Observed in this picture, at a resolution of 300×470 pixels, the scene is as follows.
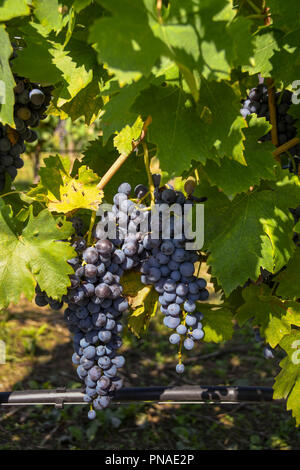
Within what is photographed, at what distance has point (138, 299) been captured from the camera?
3.99 feet

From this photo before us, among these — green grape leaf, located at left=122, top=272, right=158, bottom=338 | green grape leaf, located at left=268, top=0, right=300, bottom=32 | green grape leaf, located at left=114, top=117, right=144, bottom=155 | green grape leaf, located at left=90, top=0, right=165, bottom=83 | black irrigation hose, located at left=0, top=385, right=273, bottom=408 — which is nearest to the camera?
green grape leaf, located at left=90, top=0, right=165, bottom=83

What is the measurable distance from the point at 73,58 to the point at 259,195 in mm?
523

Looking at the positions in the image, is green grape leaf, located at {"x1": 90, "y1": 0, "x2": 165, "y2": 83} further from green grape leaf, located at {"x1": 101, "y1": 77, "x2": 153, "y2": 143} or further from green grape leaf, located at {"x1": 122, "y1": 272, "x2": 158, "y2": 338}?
green grape leaf, located at {"x1": 122, "y1": 272, "x2": 158, "y2": 338}

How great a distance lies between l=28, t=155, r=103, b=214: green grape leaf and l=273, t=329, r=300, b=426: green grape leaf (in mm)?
592

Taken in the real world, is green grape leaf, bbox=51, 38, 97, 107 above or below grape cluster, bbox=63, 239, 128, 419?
above

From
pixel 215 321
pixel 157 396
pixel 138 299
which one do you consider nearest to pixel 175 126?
pixel 138 299

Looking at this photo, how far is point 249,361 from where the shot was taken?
374 centimetres

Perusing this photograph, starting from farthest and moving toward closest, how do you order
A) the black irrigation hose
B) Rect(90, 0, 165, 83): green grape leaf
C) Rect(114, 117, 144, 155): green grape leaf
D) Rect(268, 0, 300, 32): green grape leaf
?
the black irrigation hose
Rect(114, 117, 144, 155): green grape leaf
Rect(268, 0, 300, 32): green grape leaf
Rect(90, 0, 165, 83): green grape leaf

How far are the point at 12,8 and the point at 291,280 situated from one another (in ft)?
2.88

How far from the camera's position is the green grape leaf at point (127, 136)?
3.64 feet

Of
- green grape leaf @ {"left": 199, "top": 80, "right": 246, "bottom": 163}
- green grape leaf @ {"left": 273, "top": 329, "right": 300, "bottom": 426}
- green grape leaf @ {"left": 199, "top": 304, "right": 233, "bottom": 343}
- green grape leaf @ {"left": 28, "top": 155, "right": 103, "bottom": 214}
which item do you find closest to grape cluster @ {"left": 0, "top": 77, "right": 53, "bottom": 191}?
green grape leaf @ {"left": 28, "top": 155, "right": 103, "bottom": 214}

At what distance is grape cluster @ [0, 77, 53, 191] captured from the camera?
123 cm

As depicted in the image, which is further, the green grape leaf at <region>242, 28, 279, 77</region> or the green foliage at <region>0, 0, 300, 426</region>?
the green grape leaf at <region>242, 28, 279, 77</region>

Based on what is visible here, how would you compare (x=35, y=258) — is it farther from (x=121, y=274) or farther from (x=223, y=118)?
(x=223, y=118)
